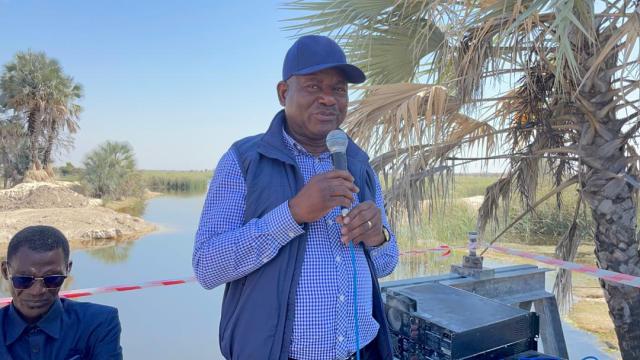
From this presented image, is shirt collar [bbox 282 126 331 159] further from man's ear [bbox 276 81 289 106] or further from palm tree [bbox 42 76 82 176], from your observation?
palm tree [bbox 42 76 82 176]

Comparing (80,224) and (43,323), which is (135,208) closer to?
(80,224)

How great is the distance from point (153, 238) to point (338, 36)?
14487mm

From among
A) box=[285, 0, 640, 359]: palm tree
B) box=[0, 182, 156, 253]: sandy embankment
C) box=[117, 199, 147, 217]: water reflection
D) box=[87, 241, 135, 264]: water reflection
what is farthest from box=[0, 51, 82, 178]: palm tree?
box=[285, 0, 640, 359]: palm tree

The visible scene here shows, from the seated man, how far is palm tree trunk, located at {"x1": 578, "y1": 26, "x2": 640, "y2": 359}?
3297 millimetres

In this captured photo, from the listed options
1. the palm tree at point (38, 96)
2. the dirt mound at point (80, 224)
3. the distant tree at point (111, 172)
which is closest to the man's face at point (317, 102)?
the dirt mound at point (80, 224)

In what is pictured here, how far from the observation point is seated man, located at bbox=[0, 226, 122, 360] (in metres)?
1.35

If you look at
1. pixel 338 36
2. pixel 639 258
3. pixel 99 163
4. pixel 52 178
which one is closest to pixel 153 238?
pixel 52 178

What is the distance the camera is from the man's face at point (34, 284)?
4.48 feet

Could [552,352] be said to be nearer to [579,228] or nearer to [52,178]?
[579,228]

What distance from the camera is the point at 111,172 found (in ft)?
85.9

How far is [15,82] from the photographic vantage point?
2011 cm

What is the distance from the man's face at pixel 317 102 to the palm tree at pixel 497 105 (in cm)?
191

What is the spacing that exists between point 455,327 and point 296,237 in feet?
2.16

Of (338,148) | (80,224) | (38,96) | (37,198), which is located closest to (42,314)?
(338,148)
